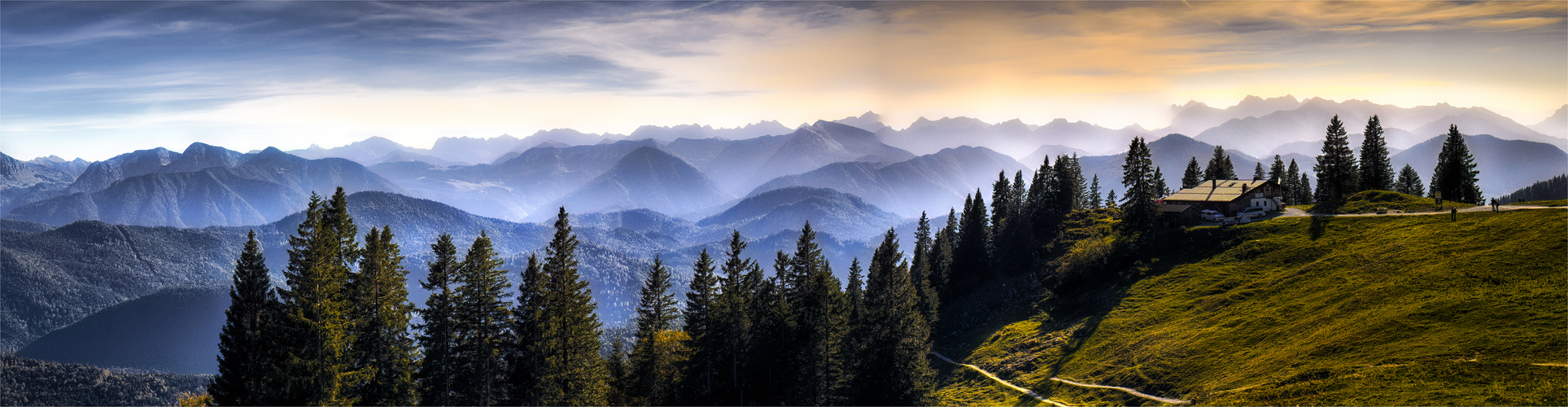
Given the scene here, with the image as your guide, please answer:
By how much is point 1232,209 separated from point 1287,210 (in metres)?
8.53

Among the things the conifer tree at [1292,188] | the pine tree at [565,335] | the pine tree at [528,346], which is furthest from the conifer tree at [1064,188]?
the pine tree at [528,346]

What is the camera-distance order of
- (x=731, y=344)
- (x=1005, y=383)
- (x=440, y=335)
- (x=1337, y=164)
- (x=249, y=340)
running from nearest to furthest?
(x=249, y=340) → (x=440, y=335) → (x=731, y=344) → (x=1005, y=383) → (x=1337, y=164)

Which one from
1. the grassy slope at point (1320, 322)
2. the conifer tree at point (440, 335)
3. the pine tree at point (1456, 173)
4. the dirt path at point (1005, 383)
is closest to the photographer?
the grassy slope at point (1320, 322)

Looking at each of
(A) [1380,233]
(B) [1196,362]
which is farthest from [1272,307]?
(A) [1380,233]

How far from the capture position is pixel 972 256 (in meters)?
120

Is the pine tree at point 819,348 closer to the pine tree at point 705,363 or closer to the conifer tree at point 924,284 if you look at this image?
the pine tree at point 705,363

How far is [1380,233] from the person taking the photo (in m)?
71.6

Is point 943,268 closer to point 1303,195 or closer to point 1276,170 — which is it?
point 1276,170

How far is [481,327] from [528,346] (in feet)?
11.0

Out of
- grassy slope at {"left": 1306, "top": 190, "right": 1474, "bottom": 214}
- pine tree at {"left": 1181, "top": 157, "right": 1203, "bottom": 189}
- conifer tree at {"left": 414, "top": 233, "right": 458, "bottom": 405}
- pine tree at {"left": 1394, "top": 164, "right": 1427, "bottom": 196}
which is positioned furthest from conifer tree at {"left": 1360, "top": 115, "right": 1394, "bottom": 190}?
conifer tree at {"left": 414, "top": 233, "right": 458, "bottom": 405}

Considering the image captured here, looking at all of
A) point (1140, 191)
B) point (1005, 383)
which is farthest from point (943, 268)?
point (1005, 383)

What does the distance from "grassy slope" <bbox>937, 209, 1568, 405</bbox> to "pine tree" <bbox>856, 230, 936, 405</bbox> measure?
19.9 metres

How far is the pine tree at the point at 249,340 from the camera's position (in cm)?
3822

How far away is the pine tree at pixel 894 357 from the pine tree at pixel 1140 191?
59102 millimetres
